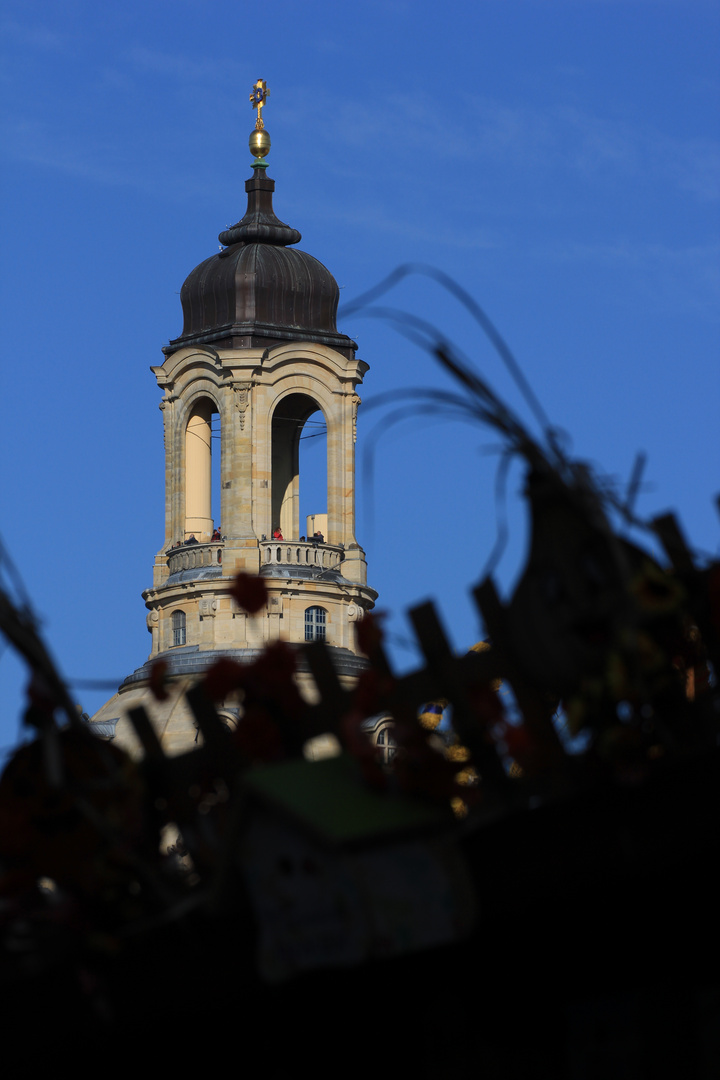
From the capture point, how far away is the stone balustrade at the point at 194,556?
66500mm

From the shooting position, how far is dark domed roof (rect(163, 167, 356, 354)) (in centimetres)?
6775

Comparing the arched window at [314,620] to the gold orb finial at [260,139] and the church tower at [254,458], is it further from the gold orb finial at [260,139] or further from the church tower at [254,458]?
the gold orb finial at [260,139]

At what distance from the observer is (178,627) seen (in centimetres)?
6688

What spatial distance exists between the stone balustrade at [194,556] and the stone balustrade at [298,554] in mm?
1384

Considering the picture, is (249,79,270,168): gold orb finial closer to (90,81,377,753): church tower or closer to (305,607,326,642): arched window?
(90,81,377,753): church tower

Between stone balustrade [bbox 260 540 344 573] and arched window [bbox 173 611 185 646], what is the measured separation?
2.98 m

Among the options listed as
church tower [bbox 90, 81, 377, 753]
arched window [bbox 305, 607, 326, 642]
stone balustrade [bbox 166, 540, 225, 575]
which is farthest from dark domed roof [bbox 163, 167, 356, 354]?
arched window [bbox 305, 607, 326, 642]

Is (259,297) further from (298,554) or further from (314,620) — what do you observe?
A: (314,620)

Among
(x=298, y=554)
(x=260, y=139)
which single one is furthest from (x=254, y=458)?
(x=260, y=139)

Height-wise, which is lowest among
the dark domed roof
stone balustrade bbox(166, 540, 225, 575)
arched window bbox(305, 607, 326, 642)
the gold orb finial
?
arched window bbox(305, 607, 326, 642)

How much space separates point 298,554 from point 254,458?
10.4ft

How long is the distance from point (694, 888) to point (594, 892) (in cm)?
37

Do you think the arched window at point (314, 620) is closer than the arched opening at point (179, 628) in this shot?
Yes

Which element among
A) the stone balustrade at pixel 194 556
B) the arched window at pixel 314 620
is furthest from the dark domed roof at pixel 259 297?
the arched window at pixel 314 620
